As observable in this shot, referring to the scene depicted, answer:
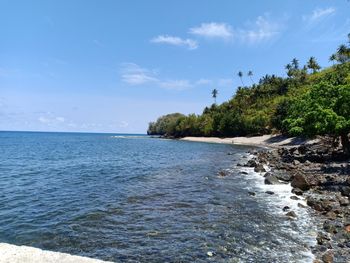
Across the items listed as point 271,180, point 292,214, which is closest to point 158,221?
point 292,214

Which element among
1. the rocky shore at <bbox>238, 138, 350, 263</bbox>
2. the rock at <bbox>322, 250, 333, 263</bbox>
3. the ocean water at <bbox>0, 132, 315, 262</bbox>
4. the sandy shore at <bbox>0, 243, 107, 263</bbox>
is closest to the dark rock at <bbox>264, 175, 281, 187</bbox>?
the rocky shore at <bbox>238, 138, 350, 263</bbox>

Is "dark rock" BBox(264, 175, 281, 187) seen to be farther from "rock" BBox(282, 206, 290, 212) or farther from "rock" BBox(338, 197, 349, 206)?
"rock" BBox(282, 206, 290, 212)

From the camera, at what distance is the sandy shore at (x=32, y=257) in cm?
920

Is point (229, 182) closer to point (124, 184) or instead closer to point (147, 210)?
point (124, 184)

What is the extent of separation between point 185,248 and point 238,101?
164m

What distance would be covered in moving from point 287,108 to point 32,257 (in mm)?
103090

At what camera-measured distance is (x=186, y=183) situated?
33875mm

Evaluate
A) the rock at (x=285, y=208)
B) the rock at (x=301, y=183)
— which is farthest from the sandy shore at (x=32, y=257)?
the rock at (x=301, y=183)

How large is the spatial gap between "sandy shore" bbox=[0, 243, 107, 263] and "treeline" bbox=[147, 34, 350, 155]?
34403mm

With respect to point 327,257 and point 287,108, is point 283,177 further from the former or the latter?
point 287,108

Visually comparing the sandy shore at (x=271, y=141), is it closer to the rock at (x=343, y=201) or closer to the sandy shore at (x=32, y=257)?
the rock at (x=343, y=201)

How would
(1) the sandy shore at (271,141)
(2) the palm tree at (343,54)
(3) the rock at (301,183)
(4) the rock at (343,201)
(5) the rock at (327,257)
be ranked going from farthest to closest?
1. (2) the palm tree at (343,54)
2. (1) the sandy shore at (271,141)
3. (3) the rock at (301,183)
4. (4) the rock at (343,201)
5. (5) the rock at (327,257)

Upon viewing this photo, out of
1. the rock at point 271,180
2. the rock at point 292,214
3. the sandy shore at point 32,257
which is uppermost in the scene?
the sandy shore at point 32,257

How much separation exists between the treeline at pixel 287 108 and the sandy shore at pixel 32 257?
34.4 m
